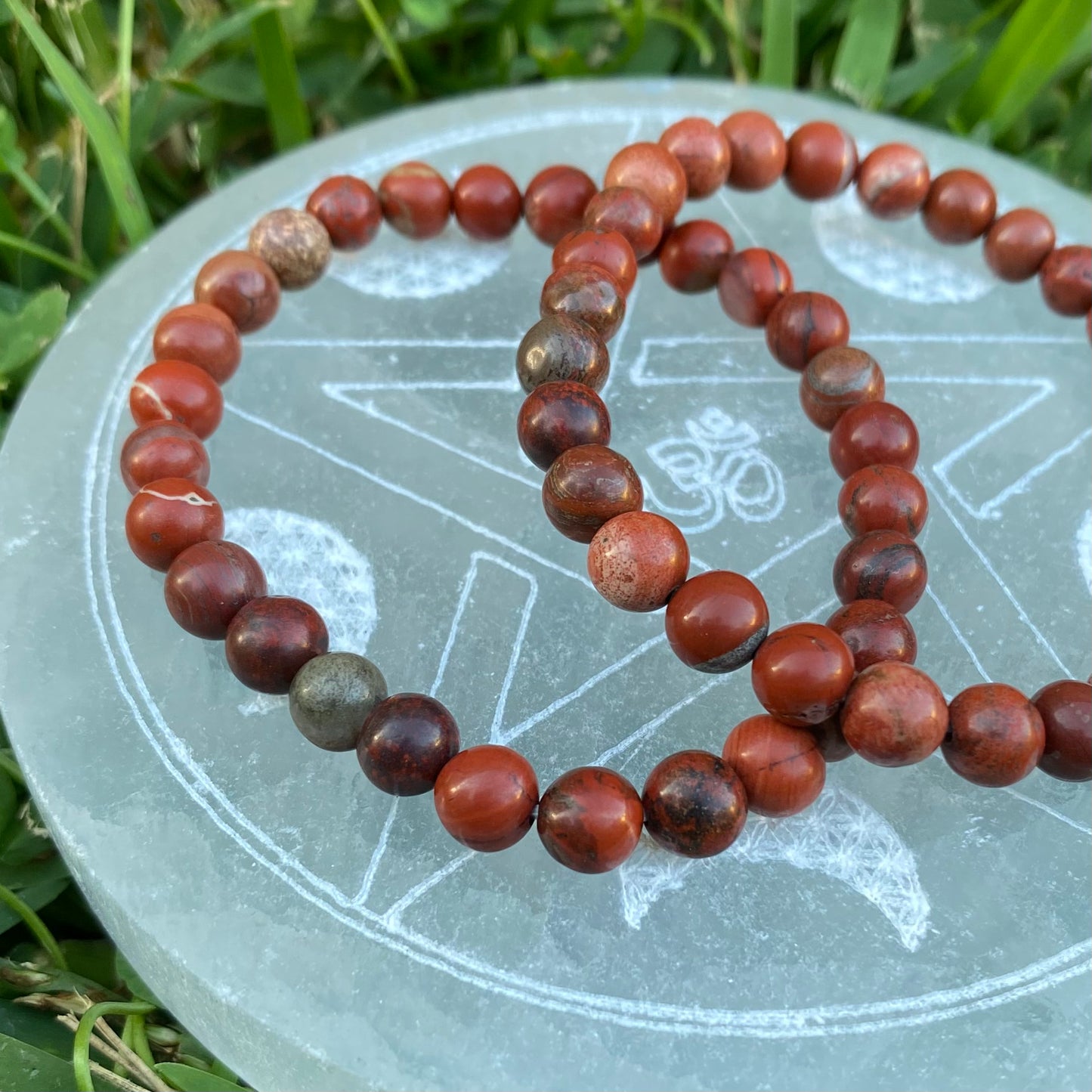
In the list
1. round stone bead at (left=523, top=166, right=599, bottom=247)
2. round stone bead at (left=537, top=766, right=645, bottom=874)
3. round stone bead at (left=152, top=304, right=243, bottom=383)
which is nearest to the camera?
round stone bead at (left=537, top=766, right=645, bottom=874)

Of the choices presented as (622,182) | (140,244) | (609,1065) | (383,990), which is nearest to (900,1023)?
(609,1065)

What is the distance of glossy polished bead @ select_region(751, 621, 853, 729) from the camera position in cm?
74

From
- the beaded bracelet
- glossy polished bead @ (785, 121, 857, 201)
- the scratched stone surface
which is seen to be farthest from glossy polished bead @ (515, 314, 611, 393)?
glossy polished bead @ (785, 121, 857, 201)

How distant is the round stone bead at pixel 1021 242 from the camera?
1.07 m

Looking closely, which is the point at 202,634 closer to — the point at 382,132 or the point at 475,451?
the point at 475,451

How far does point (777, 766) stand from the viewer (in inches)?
29.6

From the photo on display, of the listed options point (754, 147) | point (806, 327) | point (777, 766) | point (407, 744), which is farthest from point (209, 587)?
point (754, 147)

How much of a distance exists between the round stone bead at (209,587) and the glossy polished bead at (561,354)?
246mm

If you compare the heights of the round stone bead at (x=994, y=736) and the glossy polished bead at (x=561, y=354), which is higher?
the glossy polished bead at (x=561, y=354)

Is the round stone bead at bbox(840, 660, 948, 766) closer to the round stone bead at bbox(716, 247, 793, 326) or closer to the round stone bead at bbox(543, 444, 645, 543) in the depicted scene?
the round stone bead at bbox(543, 444, 645, 543)

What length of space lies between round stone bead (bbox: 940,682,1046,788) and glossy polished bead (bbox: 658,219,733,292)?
44cm

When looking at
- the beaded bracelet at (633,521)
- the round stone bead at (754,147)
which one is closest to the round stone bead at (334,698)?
the beaded bracelet at (633,521)

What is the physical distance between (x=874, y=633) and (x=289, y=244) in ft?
1.88

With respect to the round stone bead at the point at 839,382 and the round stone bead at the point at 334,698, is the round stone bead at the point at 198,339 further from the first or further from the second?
the round stone bead at the point at 839,382
